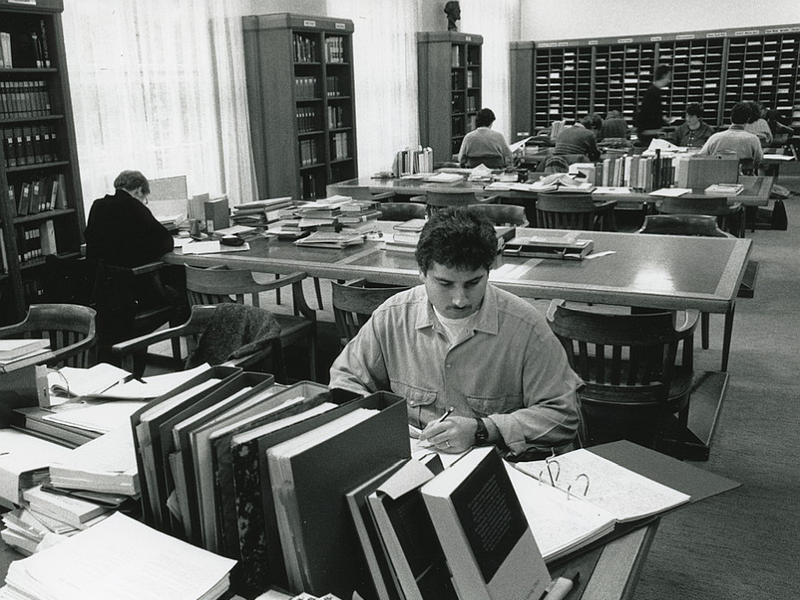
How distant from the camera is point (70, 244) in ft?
17.7

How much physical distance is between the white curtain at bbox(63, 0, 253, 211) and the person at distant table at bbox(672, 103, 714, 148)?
19.2 feet

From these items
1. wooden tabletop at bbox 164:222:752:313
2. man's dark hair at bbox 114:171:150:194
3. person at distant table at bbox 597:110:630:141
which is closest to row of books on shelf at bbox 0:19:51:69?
man's dark hair at bbox 114:171:150:194

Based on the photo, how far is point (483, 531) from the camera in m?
1.15

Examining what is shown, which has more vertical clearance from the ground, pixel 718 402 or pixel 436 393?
pixel 436 393

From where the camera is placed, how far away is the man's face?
2.05m

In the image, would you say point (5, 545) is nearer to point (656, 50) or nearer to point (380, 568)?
point (380, 568)

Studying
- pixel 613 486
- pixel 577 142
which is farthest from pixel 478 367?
pixel 577 142

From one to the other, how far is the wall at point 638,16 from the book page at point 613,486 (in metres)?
12.5

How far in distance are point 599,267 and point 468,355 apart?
172 cm

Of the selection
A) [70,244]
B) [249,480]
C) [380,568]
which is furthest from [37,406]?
[70,244]

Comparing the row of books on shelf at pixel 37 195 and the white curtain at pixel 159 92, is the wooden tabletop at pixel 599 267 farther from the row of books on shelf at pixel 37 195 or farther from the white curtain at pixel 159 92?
the white curtain at pixel 159 92

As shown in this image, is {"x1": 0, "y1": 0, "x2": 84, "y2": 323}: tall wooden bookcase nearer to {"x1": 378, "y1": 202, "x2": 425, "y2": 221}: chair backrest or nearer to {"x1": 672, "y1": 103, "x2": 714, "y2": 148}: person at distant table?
{"x1": 378, "y1": 202, "x2": 425, "y2": 221}: chair backrest

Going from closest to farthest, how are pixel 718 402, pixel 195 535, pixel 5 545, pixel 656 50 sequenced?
1. pixel 195 535
2. pixel 5 545
3. pixel 718 402
4. pixel 656 50

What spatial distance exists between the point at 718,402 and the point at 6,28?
15.1 ft
